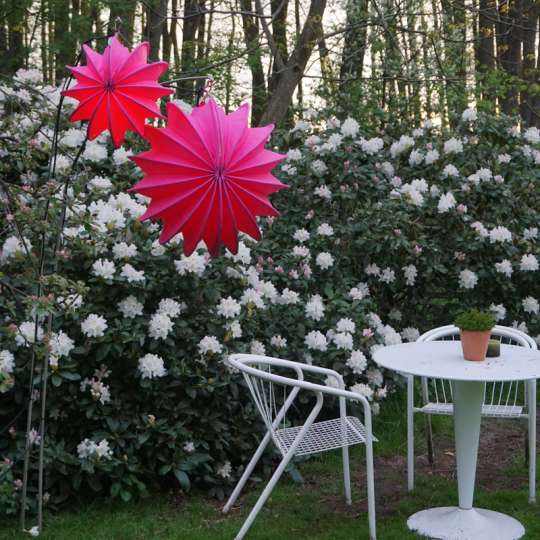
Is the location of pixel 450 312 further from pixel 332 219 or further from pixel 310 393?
pixel 310 393

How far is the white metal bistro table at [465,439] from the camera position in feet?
12.0

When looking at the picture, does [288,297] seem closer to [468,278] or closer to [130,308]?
[130,308]

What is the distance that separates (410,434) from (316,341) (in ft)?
2.85

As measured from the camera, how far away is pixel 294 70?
8.34 metres

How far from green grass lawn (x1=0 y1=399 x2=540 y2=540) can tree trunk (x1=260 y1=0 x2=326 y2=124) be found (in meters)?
4.26

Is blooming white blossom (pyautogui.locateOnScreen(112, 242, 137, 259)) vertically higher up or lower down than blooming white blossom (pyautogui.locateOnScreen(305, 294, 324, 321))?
higher up

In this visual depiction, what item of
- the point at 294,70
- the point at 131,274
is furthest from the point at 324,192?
the point at 294,70

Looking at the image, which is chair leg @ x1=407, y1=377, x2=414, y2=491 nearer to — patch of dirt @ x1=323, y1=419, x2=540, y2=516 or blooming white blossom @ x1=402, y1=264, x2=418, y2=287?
patch of dirt @ x1=323, y1=419, x2=540, y2=516

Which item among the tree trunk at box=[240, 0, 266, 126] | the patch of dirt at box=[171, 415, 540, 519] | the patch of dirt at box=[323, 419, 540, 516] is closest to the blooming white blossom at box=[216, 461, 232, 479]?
the patch of dirt at box=[171, 415, 540, 519]

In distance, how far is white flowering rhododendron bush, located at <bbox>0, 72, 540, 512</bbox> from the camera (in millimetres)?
4039

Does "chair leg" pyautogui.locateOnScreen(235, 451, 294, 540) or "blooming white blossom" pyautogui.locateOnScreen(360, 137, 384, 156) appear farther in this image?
"blooming white blossom" pyautogui.locateOnScreen(360, 137, 384, 156)

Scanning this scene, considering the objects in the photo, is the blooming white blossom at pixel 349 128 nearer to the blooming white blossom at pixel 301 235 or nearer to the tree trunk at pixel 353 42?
the blooming white blossom at pixel 301 235

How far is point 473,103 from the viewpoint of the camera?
10.4 meters

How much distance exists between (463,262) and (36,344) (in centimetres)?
371
